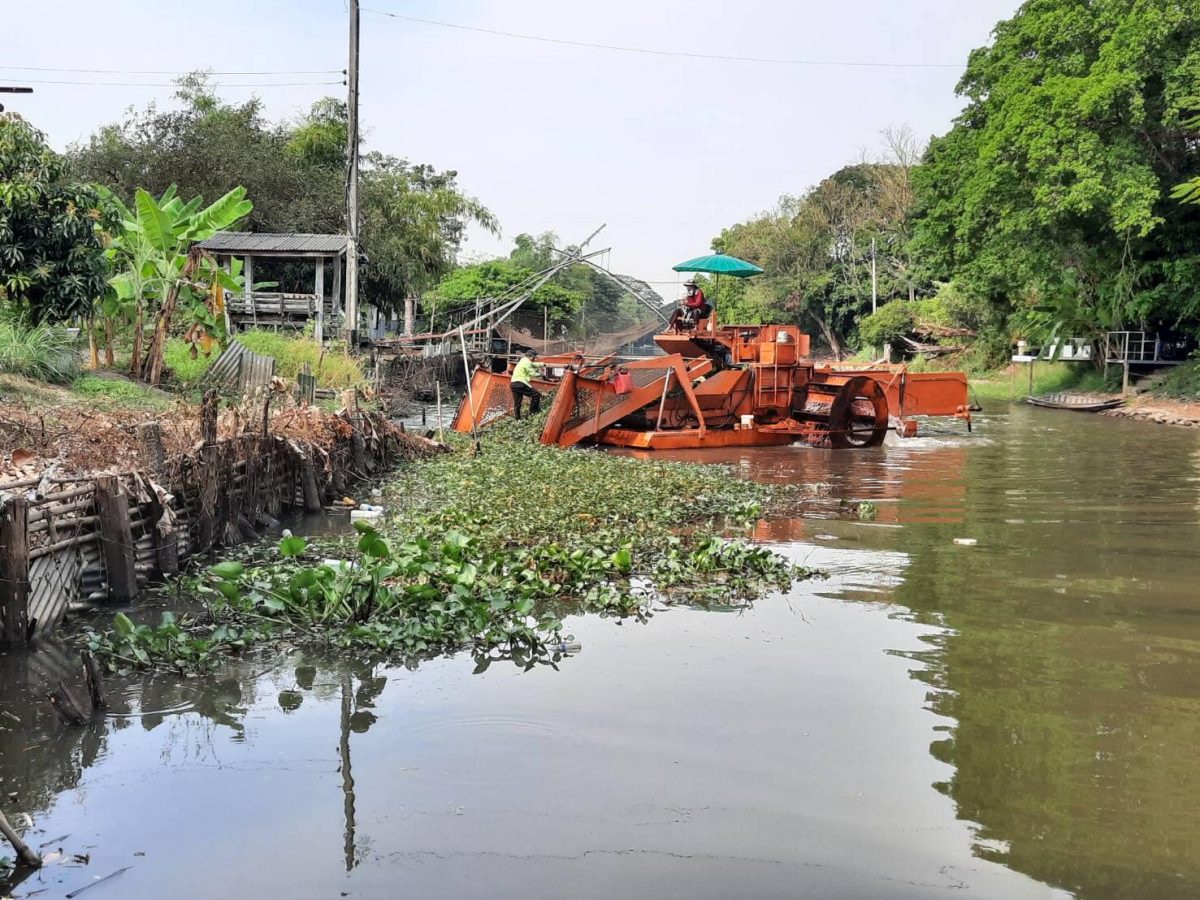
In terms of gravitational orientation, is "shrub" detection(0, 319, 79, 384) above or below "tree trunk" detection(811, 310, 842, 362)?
below

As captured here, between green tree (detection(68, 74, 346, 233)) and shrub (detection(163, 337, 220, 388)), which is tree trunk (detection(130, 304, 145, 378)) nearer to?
shrub (detection(163, 337, 220, 388))

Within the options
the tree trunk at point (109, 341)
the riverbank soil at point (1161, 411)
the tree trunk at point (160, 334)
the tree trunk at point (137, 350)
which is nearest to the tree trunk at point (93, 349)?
the tree trunk at point (109, 341)

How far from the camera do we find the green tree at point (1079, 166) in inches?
1074

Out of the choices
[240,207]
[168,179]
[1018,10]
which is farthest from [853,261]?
[240,207]

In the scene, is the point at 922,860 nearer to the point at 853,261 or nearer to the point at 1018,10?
the point at 1018,10

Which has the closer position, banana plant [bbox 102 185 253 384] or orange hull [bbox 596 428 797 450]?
orange hull [bbox 596 428 797 450]

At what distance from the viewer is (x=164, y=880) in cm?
407

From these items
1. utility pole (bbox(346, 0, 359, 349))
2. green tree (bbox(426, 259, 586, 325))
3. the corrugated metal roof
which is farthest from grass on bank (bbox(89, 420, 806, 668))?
green tree (bbox(426, 259, 586, 325))

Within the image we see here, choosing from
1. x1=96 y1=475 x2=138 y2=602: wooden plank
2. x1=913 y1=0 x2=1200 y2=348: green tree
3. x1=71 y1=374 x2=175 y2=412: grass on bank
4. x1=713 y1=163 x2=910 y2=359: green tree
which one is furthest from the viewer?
x1=713 y1=163 x2=910 y2=359: green tree

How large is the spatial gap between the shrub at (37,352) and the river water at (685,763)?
1230 cm

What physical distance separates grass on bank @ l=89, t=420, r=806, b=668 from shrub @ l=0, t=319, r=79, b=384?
8082mm

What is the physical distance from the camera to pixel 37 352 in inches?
681

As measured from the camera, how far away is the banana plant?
19547 millimetres

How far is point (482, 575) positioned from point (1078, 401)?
3029 cm
